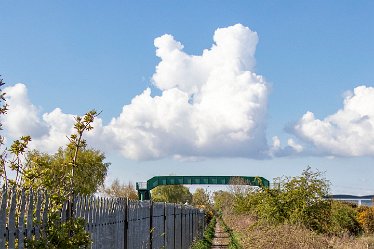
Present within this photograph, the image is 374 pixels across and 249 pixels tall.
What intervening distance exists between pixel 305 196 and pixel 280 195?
105 cm

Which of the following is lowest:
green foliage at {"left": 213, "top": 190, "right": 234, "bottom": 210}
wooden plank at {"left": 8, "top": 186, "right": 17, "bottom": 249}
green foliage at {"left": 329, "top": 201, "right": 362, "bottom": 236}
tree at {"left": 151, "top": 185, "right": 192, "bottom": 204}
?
wooden plank at {"left": 8, "top": 186, "right": 17, "bottom": 249}

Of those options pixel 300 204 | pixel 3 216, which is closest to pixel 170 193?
pixel 300 204

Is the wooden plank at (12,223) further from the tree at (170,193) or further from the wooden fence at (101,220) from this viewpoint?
the tree at (170,193)

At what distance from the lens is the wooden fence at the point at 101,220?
187 inches

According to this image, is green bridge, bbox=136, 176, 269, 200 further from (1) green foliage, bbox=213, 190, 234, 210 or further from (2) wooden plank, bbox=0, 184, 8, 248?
(2) wooden plank, bbox=0, 184, 8, 248

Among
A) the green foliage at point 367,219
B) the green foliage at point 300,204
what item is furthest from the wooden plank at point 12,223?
the green foliage at point 367,219

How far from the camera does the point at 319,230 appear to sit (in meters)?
24.2

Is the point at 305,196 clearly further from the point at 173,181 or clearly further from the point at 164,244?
the point at 173,181

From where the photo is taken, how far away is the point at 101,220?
7.59m

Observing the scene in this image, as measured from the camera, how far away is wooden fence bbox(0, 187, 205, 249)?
476 centimetres

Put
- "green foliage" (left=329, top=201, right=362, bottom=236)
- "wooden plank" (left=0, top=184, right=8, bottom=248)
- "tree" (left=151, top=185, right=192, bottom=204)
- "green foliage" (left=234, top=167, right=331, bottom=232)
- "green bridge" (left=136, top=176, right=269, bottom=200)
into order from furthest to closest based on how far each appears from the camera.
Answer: "tree" (left=151, top=185, right=192, bottom=204)
"green bridge" (left=136, top=176, right=269, bottom=200)
"green foliage" (left=329, top=201, right=362, bottom=236)
"green foliage" (left=234, top=167, right=331, bottom=232)
"wooden plank" (left=0, top=184, right=8, bottom=248)

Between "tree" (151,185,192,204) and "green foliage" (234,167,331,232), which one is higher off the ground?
"tree" (151,185,192,204)

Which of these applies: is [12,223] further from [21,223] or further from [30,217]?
[30,217]

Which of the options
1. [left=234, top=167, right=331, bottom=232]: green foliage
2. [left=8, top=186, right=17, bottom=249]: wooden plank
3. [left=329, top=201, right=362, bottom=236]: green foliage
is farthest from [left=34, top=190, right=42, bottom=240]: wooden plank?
[left=329, top=201, right=362, bottom=236]: green foliage
